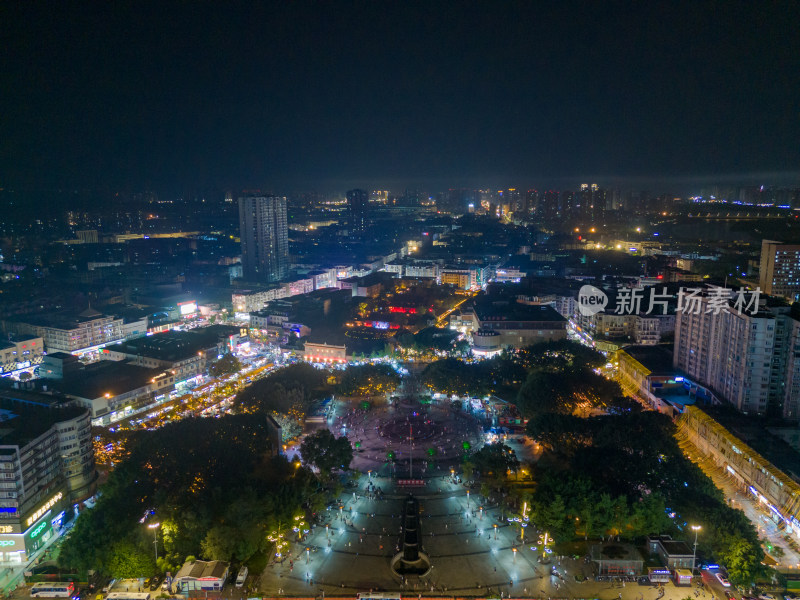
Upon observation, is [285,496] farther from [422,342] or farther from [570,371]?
[422,342]

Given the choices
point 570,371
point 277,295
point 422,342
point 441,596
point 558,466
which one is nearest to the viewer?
point 441,596

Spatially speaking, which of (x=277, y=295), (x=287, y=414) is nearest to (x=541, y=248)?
(x=277, y=295)

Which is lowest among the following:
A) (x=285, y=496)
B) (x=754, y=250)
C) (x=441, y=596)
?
(x=441, y=596)

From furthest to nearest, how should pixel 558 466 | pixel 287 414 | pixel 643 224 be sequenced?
1. pixel 643 224
2. pixel 287 414
3. pixel 558 466

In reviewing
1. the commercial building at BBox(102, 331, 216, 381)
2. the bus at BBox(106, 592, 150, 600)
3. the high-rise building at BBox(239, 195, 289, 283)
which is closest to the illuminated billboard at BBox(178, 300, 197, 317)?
the commercial building at BBox(102, 331, 216, 381)

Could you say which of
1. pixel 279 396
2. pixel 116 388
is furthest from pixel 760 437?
pixel 116 388

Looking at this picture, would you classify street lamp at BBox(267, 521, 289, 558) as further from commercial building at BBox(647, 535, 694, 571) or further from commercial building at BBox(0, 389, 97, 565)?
commercial building at BBox(647, 535, 694, 571)

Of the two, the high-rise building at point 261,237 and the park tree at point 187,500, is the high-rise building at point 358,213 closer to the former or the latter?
the high-rise building at point 261,237
